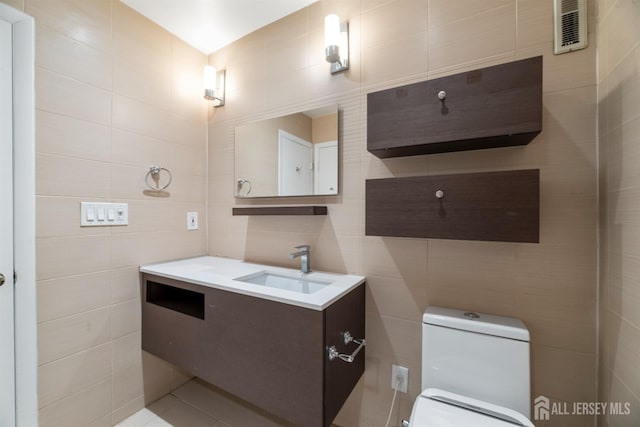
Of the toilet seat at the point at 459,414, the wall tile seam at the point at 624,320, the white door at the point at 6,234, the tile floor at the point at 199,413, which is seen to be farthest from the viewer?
the tile floor at the point at 199,413

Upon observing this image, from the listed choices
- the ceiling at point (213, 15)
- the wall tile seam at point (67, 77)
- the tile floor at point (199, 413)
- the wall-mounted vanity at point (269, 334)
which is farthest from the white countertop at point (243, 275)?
the ceiling at point (213, 15)

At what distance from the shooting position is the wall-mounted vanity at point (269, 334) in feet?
3.23

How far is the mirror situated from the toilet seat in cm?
103

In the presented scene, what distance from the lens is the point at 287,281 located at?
4.90 feet

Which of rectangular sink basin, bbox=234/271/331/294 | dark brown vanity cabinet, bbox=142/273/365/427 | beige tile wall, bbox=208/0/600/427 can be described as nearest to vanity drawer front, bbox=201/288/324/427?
dark brown vanity cabinet, bbox=142/273/365/427

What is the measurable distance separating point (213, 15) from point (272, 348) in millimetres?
1933

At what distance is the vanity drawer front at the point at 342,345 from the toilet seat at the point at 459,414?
29 cm


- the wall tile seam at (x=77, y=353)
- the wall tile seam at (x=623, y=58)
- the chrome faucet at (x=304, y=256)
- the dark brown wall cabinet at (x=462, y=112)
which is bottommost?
the wall tile seam at (x=77, y=353)

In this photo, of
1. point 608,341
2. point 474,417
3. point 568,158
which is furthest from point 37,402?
point 568,158

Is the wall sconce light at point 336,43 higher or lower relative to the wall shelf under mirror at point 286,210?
higher

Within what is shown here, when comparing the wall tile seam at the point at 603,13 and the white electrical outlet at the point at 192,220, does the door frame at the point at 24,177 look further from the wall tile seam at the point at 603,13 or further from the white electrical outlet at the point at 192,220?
the wall tile seam at the point at 603,13

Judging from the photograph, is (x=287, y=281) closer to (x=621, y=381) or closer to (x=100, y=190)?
(x=100, y=190)

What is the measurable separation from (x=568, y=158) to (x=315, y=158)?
1123 millimetres

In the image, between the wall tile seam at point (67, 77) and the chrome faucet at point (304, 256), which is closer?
the wall tile seam at point (67, 77)
